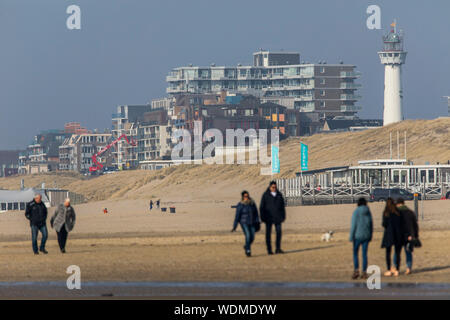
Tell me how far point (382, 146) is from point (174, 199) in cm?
2855

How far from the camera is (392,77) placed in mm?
172375

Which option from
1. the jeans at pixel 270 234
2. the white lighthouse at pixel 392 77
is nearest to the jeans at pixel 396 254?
the jeans at pixel 270 234

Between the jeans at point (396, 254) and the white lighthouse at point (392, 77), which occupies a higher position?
the white lighthouse at point (392, 77)

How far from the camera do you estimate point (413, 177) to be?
71750 mm

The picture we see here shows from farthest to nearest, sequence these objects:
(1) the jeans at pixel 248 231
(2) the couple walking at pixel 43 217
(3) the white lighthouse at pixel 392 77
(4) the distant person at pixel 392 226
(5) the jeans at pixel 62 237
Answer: (3) the white lighthouse at pixel 392 77 < (5) the jeans at pixel 62 237 < (2) the couple walking at pixel 43 217 < (1) the jeans at pixel 248 231 < (4) the distant person at pixel 392 226

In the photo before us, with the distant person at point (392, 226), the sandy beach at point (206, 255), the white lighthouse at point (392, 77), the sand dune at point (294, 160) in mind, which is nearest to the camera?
the distant person at point (392, 226)

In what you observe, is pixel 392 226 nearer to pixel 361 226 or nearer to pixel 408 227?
pixel 408 227

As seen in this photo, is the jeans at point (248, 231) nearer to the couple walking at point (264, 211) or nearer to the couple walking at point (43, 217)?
the couple walking at point (264, 211)

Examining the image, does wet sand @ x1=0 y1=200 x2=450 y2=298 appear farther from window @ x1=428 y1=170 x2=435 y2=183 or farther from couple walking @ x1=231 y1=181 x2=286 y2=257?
window @ x1=428 y1=170 x2=435 y2=183

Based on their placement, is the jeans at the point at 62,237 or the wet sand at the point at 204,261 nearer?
the wet sand at the point at 204,261

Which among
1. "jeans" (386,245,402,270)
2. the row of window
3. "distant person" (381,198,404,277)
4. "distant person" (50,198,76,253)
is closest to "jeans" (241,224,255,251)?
"jeans" (386,245,402,270)

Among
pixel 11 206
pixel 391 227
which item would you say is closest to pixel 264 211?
pixel 391 227

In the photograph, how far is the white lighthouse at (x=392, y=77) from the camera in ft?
554
